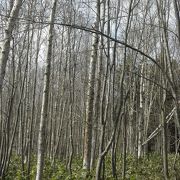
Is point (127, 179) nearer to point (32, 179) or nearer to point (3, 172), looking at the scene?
point (32, 179)

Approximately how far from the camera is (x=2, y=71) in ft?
20.3

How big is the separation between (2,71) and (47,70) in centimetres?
152

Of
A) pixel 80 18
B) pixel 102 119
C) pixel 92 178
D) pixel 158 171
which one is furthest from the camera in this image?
pixel 80 18

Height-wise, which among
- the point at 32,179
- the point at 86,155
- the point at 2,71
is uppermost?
the point at 2,71

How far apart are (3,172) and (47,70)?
3.91m

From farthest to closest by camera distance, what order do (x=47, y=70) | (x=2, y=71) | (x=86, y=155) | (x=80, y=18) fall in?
(x=80, y=18)
(x=86, y=155)
(x=47, y=70)
(x=2, y=71)

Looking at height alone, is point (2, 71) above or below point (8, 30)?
below

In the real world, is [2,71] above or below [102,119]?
A: above

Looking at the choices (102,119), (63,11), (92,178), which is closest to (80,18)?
(63,11)

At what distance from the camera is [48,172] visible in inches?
451

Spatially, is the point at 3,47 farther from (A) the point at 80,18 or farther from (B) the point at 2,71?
(A) the point at 80,18

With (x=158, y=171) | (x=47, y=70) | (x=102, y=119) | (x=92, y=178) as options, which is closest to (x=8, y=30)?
(x=47, y=70)

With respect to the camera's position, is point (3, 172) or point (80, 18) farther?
point (80, 18)

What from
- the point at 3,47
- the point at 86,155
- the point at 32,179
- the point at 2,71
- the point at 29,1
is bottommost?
the point at 32,179
